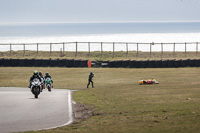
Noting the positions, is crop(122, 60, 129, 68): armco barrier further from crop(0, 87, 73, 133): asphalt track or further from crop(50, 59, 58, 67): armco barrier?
crop(0, 87, 73, 133): asphalt track

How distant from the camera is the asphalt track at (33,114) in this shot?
48.2 ft

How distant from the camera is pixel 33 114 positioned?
671 inches

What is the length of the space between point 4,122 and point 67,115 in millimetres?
2535

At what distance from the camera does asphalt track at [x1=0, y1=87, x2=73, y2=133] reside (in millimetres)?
14680

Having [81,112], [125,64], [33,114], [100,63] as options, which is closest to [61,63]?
[100,63]

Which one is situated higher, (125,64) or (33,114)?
(125,64)

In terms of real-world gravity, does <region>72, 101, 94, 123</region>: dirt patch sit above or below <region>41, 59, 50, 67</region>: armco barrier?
below

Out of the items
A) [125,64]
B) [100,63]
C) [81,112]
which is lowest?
[81,112]

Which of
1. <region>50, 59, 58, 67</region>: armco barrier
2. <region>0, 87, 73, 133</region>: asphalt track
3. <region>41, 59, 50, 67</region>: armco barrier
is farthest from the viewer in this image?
<region>50, 59, 58, 67</region>: armco barrier

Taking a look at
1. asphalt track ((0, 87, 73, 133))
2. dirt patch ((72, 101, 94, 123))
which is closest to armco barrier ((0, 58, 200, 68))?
asphalt track ((0, 87, 73, 133))

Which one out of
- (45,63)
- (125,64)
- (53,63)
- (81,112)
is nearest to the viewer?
(81,112)

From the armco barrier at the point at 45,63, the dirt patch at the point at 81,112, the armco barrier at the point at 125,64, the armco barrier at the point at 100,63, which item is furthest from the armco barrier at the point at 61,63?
the dirt patch at the point at 81,112

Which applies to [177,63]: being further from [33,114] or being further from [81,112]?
[33,114]

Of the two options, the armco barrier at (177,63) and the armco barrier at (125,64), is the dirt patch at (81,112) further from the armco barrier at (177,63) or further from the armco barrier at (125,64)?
the armco barrier at (177,63)
